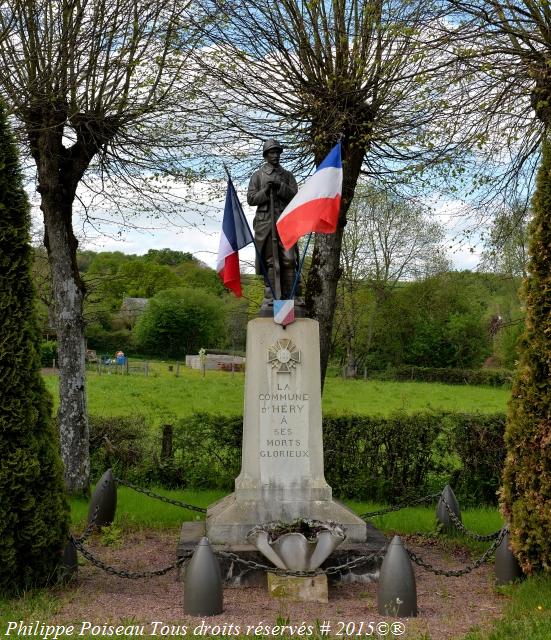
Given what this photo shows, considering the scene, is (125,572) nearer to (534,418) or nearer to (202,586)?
(202,586)

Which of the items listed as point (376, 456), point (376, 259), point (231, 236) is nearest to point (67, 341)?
point (231, 236)

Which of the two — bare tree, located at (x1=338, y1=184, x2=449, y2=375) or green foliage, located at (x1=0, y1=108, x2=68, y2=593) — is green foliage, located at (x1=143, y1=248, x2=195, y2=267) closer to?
bare tree, located at (x1=338, y1=184, x2=449, y2=375)

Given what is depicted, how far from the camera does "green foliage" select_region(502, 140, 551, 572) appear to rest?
637cm

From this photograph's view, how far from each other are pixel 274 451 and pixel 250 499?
1.77 ft

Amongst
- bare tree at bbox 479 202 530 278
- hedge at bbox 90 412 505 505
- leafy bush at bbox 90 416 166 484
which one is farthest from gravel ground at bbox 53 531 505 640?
bare tree at bbox 479 202 530 278

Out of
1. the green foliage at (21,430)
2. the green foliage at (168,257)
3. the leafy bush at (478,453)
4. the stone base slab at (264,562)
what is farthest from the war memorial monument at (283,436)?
the green foliage at (168,257)

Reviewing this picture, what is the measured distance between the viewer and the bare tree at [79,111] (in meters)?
9.66

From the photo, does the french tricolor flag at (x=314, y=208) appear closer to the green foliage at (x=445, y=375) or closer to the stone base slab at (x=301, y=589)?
the stone base slab at (x=301, y=589)

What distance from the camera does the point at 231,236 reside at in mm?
7852

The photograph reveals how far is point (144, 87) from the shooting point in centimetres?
1074

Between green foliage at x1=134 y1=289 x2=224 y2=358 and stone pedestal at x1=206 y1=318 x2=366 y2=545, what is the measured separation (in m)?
39.0

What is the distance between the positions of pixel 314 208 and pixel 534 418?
282 centimetres

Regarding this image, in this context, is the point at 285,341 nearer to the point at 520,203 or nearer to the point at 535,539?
the point at 535,539

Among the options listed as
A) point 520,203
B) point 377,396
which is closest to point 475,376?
point 377,396
